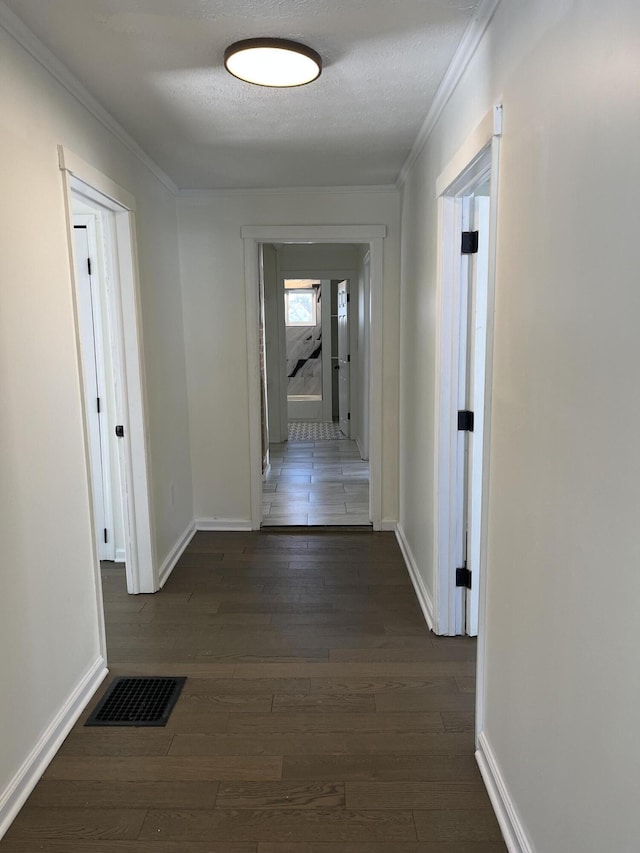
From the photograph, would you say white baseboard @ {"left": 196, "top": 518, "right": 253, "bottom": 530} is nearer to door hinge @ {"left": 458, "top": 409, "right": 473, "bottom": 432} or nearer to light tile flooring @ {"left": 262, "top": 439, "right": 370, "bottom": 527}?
light tile flooring @ {"left": 262, "top": 439, "right": 370, "bottom": 527}

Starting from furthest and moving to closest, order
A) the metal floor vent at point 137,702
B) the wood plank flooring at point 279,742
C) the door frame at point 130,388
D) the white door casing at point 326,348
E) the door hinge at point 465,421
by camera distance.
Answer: the white door casing at point 326,348
the door frame at point 130,388
the door hinge at point 465,421
the metal floor vent at point 137,702
the wood plank flooring at point 279,742

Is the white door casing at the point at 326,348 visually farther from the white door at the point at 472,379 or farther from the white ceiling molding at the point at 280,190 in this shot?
the white door at the point at 472,379

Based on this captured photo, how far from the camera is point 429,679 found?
2.50 metres

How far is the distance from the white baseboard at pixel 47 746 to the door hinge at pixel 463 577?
5.34 feet

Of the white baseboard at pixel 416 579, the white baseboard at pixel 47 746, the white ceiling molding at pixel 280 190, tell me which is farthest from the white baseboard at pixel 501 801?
the white ceiling molding at pixel 280 190

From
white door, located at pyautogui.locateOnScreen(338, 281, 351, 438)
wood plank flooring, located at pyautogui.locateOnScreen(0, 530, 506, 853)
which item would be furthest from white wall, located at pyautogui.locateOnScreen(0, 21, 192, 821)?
white door, located at pyautogui.locateOnScreen(338, 281, 351, 438)

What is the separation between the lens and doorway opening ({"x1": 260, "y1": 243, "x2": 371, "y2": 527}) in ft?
17.0

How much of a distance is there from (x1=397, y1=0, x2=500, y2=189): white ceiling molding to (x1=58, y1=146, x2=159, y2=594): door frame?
148 centimetres

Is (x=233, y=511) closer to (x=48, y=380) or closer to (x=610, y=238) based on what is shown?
(x=48, y=380)

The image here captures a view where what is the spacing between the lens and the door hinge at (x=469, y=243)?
2.54 meters

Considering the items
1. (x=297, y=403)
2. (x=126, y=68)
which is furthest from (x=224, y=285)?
(x=297, y=403)

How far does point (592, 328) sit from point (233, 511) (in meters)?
3.56

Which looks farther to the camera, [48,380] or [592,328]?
[48,380]

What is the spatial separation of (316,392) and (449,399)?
8.39 metres
